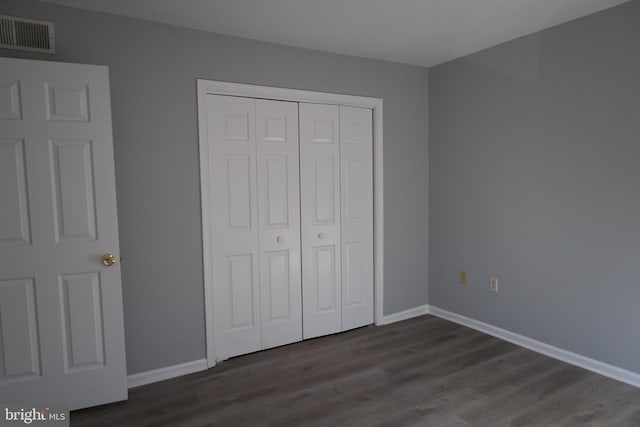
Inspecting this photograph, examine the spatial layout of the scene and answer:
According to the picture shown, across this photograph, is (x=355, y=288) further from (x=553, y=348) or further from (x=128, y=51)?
(x=128, y=51)

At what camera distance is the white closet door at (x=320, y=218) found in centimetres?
332

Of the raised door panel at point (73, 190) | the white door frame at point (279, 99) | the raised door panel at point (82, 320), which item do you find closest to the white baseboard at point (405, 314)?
the white door frame at point (279, 99)

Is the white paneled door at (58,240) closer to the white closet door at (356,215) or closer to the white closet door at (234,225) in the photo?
the white closet door at (234,225)

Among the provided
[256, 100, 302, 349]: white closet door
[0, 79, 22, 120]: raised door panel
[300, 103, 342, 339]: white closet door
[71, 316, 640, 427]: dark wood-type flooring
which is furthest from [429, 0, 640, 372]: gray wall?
[0, 79, 22, 120]: raised door panel

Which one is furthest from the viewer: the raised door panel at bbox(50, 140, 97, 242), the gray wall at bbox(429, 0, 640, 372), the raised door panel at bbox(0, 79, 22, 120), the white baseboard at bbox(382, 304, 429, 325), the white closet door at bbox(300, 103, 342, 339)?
the white baseboard at bbox(382, 304, 429, 325)

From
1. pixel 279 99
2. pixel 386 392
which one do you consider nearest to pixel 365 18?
pixel 279 99

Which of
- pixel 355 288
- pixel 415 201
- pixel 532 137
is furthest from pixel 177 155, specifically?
pixel 532 137

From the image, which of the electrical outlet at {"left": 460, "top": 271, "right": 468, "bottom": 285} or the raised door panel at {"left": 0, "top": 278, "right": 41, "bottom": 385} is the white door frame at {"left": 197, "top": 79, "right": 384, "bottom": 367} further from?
the raised door panel at {"left": 0, "top": 278, "right": 41, "bottom": 385}

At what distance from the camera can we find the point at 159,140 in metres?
2.70

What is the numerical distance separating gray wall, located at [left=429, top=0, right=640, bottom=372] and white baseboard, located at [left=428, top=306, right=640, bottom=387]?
45 millimetres

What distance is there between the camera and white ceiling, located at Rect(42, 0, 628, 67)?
244 centimetres

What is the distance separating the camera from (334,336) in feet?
11.5

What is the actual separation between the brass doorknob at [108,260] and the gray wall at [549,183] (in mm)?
2913

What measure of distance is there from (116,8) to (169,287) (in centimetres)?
186
